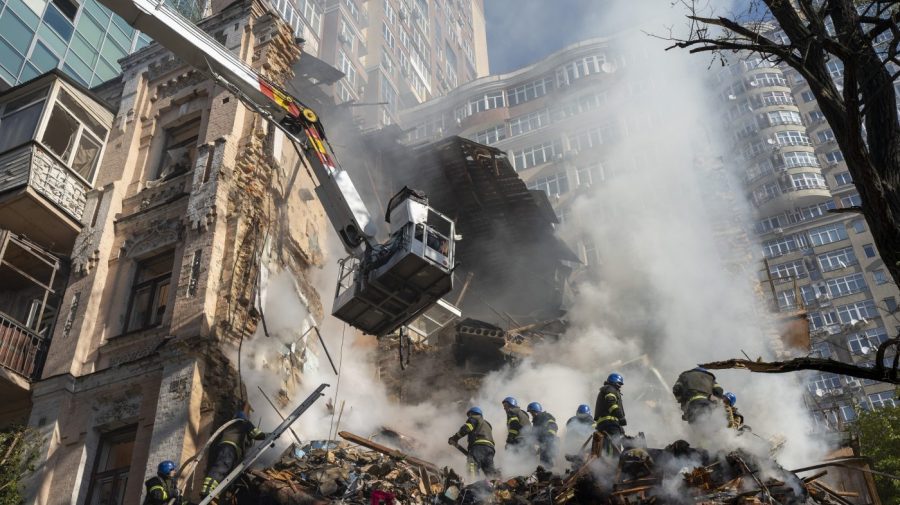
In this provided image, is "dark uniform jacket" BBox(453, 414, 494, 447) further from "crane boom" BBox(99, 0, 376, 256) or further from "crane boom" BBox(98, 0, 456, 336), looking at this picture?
"crane boom" BBox(99, 0, 376, 256)

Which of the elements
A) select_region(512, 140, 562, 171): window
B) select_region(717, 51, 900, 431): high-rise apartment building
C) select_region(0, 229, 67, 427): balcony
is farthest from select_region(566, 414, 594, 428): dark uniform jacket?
select_region(717, 51, 900, 431): high-rise apartment building

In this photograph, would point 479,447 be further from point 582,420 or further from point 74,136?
point 74,136

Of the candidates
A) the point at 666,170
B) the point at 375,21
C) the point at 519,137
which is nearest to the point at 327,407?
the point at 666,170

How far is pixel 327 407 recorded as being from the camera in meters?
15.5

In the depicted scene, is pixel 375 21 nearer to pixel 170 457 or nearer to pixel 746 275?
pixel 746 275

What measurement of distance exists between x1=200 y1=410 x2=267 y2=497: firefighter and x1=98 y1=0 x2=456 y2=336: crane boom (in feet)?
9.40

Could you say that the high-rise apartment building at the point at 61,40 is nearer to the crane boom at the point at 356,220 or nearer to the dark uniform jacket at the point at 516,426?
the crane boom at the point at 356,220

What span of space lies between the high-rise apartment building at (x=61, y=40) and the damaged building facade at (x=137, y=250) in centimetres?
456

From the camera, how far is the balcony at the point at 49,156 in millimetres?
15297

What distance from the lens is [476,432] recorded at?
478 inches

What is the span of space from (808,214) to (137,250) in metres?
55.5

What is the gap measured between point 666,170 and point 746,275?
35.5 feet

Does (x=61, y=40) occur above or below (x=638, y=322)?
above

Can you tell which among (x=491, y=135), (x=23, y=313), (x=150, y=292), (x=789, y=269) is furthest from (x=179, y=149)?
(x=789, y=269)
